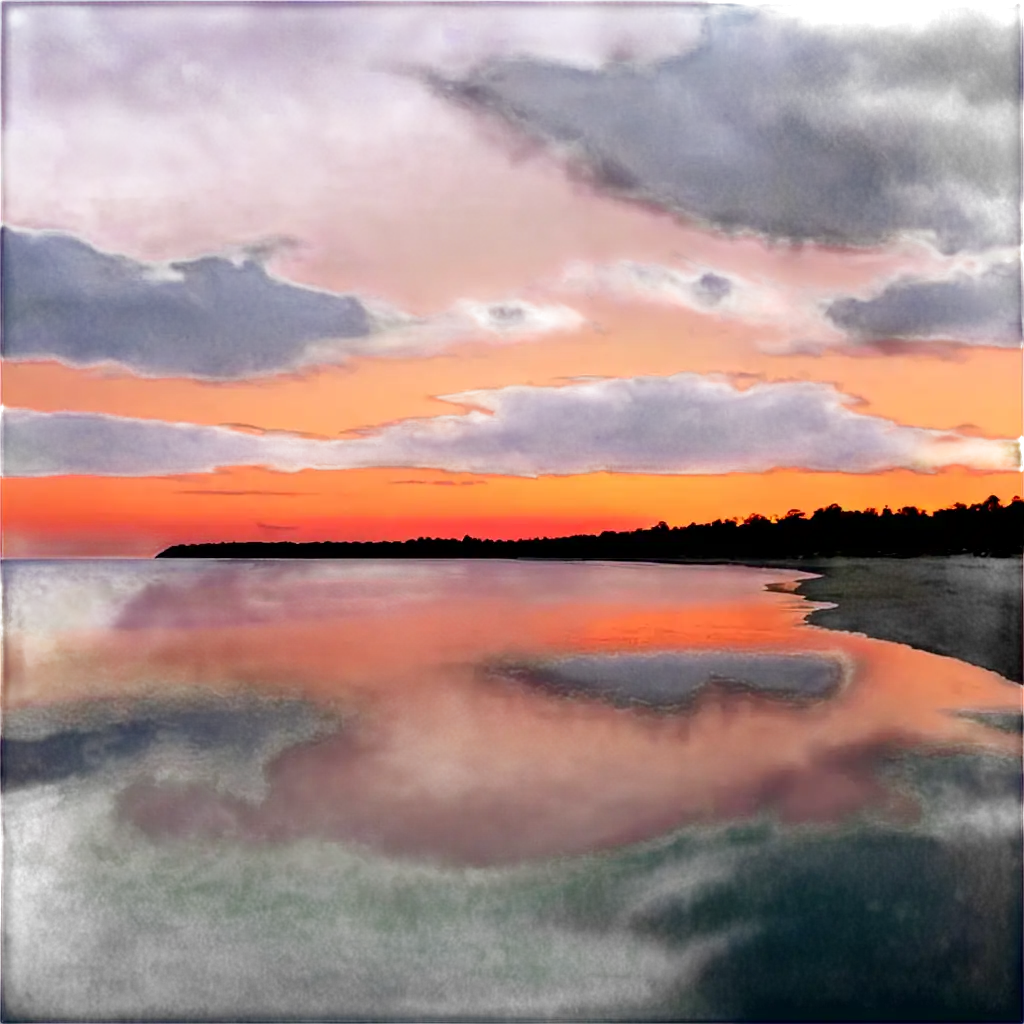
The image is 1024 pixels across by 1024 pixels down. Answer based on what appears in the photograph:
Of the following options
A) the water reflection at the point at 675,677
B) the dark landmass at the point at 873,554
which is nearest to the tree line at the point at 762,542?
the dark landmass at the point at 873,554

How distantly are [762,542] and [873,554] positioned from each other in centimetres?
25

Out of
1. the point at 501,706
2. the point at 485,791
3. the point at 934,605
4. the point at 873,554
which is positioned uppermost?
the point at 873,554

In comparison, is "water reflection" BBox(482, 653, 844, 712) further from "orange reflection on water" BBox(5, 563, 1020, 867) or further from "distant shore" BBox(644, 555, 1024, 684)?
"distant shore" BBox(644, 555, 1024, 684)

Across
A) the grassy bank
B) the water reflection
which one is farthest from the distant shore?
the water reflection

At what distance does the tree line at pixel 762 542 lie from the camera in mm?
1794

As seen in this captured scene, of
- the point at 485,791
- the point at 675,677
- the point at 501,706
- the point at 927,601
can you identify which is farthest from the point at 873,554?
the point at 485,791

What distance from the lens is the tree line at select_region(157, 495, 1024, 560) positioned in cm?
179

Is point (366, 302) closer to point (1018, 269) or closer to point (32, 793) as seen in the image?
point (32, 793)

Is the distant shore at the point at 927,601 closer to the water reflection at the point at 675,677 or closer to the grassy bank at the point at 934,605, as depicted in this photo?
the grassy bank at the point at 934,605

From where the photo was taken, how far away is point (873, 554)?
1879 mm

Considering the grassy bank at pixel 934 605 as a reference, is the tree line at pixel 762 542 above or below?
above

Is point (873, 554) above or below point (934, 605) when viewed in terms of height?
above

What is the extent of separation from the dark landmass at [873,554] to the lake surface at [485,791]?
0.16 feet

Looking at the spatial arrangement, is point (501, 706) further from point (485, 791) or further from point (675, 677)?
point (675, 677)
